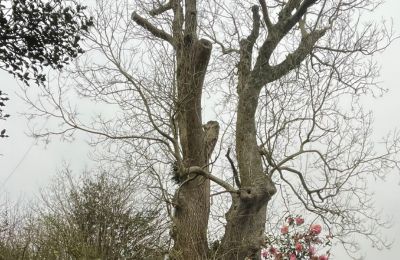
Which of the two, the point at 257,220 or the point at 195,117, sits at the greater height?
the point at 195,117

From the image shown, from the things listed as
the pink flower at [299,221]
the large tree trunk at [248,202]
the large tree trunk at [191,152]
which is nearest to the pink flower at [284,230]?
the pink flower at [299,221]

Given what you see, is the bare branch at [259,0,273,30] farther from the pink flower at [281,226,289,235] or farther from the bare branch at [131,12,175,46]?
the pink flower at [281,226,289,235]

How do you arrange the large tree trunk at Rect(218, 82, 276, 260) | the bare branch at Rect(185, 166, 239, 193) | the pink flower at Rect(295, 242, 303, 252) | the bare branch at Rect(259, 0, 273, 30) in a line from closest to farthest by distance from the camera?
the large tree trunk at Rect(218, 82, 276, 260)
the bare branch at Rect(185, 166, 239, 193)
the bare branch at Rect(259, 0, 273, 30)
the pink flower at Rect(295, 242, 303, 252)

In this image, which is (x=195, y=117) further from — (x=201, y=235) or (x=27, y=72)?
(x=27, y=72)

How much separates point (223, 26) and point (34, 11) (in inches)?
236

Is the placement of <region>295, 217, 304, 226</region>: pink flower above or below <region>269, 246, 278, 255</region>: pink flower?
above

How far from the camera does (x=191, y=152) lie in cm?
848

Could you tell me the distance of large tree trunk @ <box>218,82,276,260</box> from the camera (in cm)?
752

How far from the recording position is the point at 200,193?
8352 mm

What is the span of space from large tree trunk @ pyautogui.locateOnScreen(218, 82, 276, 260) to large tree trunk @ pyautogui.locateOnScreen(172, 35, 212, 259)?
49cm

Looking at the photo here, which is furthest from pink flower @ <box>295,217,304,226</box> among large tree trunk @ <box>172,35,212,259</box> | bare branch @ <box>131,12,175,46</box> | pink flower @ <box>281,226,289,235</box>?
bare branch @ <box>131,12,175,46</box>

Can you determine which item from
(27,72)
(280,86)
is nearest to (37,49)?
(27,72)

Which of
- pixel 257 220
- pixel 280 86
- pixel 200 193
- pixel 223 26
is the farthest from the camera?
pixel 223 26

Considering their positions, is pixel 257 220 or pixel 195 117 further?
pixel 195 117
